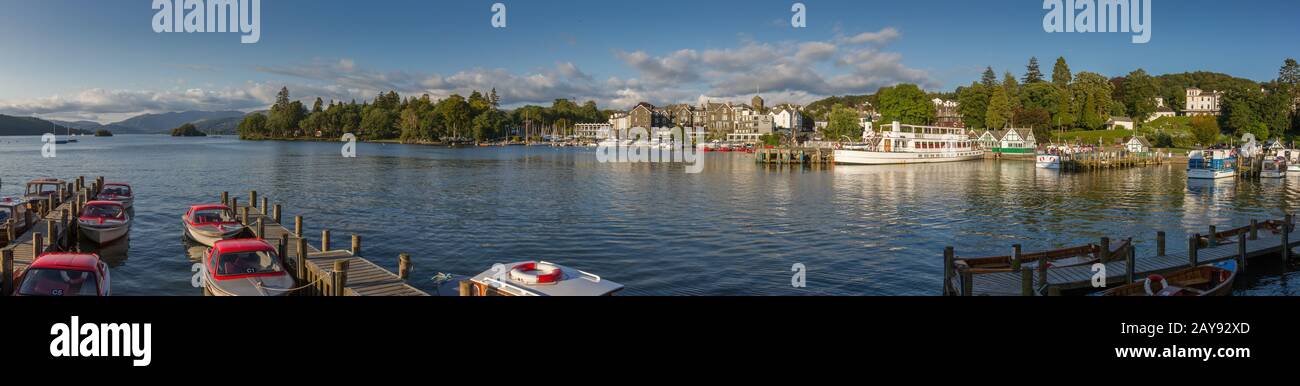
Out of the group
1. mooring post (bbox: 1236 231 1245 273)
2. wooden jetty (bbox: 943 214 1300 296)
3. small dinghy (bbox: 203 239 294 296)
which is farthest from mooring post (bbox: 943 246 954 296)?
small dinghy (bbox: 203 239 294 296)

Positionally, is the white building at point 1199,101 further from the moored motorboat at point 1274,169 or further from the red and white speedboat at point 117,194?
the red and white speedboat at point 117,194

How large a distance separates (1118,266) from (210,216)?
31891mm

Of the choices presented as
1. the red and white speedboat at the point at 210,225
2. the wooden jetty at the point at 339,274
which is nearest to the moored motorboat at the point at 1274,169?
the wooden jetty at the point at 339,274

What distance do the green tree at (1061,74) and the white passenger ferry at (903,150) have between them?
6306cm

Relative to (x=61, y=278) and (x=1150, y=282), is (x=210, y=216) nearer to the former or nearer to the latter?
(x=61, y=278)

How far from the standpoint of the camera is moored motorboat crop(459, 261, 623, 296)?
17484 millimetres

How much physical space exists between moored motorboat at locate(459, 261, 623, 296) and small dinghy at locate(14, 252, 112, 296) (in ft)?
27.8

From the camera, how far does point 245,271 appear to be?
19078 mm

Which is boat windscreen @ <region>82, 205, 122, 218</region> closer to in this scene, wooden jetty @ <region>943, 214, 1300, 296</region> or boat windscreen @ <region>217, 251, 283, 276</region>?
boat windscreen @ <region>217, 251, 283, 276</region>

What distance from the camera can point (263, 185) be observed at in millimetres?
62969

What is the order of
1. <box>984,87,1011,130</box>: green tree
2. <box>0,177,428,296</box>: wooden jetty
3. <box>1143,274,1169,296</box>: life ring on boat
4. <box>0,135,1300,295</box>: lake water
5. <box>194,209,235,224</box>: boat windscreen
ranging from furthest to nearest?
<box>984,87,1011,130</box>: green tree
<box>194,209,235,224</box>: boat windscreen
<box>0,135,1300,295</box>: lake water
<box>0,177,428,296</box>: wooden jetty
<box>1143,274,1169,296</box>: life ring on boat

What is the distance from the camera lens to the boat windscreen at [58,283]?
16734mm
